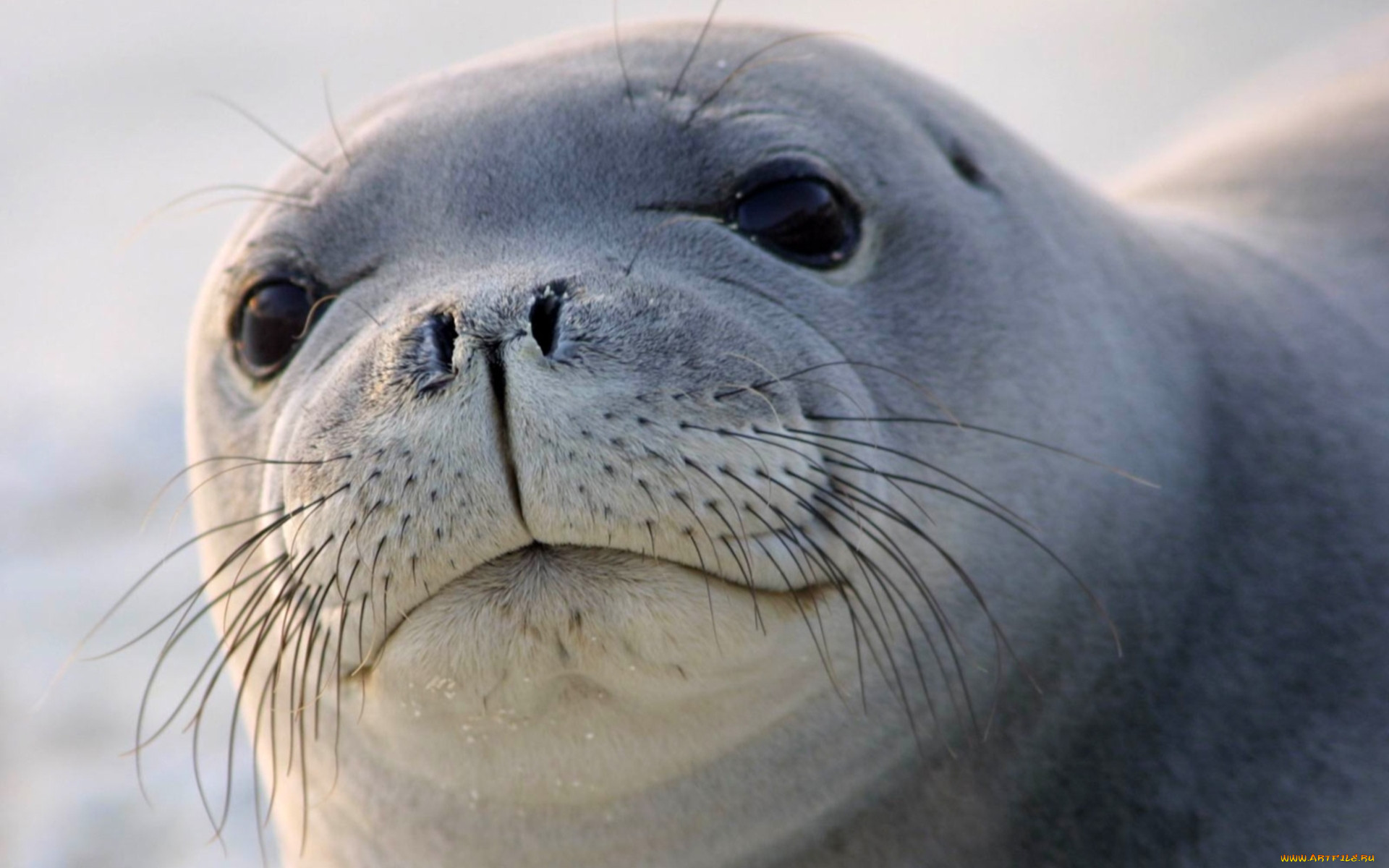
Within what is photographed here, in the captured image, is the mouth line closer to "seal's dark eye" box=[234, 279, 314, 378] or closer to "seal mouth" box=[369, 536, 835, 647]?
"seal mouth" box=[369, 536, 835, 647]

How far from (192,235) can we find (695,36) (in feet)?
21.9

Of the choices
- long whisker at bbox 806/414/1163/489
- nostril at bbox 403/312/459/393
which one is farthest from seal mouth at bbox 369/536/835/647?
long whisker at bbox 806/414/1163/489

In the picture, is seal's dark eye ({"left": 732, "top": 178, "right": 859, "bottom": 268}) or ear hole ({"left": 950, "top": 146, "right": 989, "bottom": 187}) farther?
ear hole ({"left": 950, "top": 146, "right": 989, "bottom": 187})

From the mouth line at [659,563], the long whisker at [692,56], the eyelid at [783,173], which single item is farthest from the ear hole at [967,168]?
the mouth line at [659,563]

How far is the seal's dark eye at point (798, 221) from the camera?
2.27 m

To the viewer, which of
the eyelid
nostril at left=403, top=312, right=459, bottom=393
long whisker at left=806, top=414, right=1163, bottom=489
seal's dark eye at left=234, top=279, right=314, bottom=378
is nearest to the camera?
nostril at left=403, top=312, right=459, bottom=393

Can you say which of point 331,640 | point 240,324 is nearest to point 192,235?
point 240,324

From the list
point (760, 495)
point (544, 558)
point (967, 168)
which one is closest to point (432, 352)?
point (544, 558)

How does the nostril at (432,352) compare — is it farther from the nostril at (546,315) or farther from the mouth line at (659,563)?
the mouth line at (659,563)

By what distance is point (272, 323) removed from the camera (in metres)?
2.40

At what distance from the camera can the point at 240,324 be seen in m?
2.50

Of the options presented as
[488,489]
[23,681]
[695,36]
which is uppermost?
[23,681]

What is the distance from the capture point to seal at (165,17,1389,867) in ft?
5.88

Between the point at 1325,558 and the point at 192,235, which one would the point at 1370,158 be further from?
the point at 192,235
